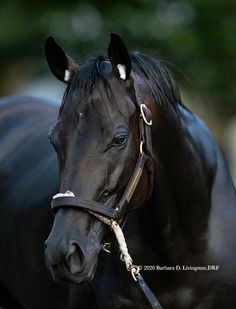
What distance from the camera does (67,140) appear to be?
360 cm

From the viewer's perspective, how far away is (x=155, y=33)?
11258mm

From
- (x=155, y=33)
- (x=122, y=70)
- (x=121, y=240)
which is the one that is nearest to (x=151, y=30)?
(x=155, y=33)

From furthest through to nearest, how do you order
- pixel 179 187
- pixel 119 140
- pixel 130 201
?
pixel 179 187 < pixel 130 201 < pixel 119 140

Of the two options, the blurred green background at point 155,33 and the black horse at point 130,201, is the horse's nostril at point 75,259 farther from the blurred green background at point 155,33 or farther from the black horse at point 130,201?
the blurred green background at point 155,33

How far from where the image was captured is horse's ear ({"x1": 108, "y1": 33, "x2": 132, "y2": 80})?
3.68 metres

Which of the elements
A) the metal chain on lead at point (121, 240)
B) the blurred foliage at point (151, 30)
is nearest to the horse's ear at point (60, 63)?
the metal chain on lead at point (121, 240)

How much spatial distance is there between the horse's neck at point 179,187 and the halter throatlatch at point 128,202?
0.19 metres

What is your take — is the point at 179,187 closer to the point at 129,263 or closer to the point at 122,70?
the point at 129,263

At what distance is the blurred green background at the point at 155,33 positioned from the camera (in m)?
10.8

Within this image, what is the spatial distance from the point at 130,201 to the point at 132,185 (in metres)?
0.09

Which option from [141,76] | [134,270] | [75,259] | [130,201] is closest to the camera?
[75,259]

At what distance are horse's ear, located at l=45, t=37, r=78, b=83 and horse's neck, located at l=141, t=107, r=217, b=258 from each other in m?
0.47

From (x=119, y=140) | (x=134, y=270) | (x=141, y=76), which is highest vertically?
(x=141, y=76)

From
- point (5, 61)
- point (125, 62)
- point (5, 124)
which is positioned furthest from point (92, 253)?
point (5, 61)
